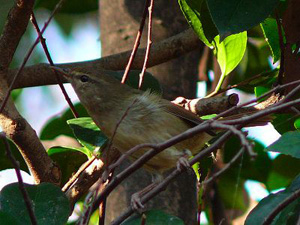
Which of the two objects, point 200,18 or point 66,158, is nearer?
point 200,18

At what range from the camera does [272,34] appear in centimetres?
278

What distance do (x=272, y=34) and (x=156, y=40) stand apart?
2.77ft

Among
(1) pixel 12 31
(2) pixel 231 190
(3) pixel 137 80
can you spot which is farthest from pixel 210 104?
(2) pixel 231 190

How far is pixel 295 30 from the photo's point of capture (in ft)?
8.69

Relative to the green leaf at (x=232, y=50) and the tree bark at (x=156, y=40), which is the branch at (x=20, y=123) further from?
the green leaf at (x=232, y=50)

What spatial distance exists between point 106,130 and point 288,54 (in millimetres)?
858

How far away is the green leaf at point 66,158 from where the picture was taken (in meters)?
2.89

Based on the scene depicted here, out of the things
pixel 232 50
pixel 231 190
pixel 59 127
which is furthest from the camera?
pixel 231 190

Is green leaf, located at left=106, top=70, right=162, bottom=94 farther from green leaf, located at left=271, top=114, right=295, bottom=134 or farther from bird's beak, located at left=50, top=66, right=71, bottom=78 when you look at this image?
green leaf, located at left=271, top=114, right=295, bottom=134

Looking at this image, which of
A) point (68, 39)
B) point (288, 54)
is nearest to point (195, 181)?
point (288, 54)

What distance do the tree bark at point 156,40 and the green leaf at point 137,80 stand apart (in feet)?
1.30

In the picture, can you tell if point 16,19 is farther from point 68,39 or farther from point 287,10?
point 68,39

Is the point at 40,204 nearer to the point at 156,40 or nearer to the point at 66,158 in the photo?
the point at 66,158

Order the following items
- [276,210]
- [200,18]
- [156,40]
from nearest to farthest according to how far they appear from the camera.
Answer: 1. [276,210]
2. [200,18]
3. [156,40]
